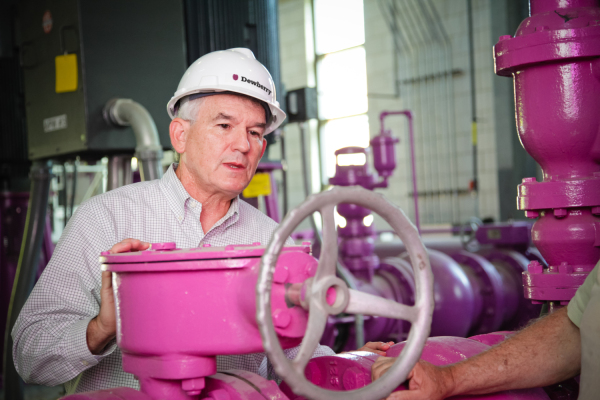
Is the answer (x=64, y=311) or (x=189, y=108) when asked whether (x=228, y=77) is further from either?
(x=64, y=311)

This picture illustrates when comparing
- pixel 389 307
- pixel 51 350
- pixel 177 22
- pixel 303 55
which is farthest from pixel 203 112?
pixel 303 55

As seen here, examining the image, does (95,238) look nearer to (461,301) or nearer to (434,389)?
(434,389)

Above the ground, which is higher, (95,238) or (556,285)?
(95,238)

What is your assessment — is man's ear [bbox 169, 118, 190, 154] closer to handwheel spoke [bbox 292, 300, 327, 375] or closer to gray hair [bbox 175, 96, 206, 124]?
→ gray hair [bbox 175, 96, 206, 124]

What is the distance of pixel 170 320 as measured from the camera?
96 centimetres

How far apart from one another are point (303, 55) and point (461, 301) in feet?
23.2

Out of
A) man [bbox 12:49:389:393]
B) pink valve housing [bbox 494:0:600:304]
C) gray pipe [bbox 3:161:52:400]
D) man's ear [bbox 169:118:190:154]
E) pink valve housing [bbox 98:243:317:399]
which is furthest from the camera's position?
gray pipe [bbox 3:161:52:400]

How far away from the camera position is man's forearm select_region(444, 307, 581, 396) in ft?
3.83

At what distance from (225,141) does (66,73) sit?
3.53 ft

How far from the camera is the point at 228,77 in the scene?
4.79 feet

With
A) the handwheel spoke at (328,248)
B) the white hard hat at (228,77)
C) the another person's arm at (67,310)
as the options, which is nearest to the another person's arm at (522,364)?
the handwheel spoke at (328,248)

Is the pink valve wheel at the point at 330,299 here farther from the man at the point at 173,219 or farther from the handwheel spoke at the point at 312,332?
the man at the point at 173,219

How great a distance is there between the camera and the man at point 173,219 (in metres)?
1.28

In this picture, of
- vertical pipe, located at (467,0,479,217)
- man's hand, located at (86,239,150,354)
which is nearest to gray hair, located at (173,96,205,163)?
man's hand, located at (86,239,150,354)
